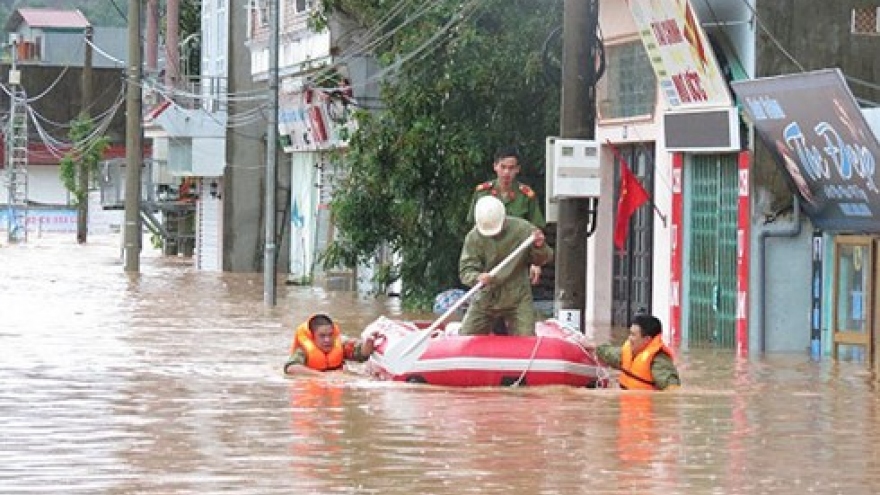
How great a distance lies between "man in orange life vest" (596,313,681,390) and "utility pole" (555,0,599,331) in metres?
2.99

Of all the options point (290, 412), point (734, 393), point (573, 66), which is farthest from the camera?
point (573, 66)

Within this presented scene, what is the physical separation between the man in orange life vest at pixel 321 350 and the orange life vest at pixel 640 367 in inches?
91.8

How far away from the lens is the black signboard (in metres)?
23.3

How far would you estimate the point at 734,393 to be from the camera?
781 inches

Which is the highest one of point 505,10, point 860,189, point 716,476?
point 505,10

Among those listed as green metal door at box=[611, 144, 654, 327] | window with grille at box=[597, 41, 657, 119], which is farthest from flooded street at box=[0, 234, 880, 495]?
window with grille at box=[597, 41, 657, 119]

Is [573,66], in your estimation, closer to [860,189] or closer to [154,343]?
[860,189]

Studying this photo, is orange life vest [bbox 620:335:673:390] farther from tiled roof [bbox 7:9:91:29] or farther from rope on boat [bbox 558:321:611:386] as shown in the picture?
tiled roof [bbox 7:9:91:29]

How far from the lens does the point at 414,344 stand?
19.5 metres

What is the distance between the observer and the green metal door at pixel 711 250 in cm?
2723

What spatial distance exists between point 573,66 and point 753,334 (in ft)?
16.8

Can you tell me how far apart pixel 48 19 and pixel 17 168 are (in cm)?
2849

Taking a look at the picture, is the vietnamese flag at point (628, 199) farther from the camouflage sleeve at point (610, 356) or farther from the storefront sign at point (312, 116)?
the storefront sign at point (312, 116)

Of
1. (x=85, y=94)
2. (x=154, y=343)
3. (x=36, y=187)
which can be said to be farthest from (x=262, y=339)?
(x=36, y=187)
